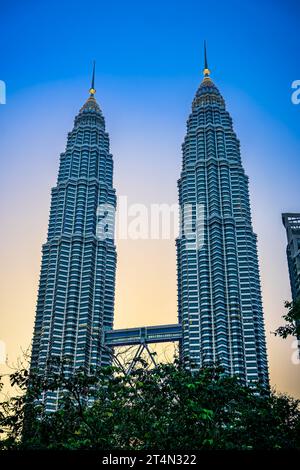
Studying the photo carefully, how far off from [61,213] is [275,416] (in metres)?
129

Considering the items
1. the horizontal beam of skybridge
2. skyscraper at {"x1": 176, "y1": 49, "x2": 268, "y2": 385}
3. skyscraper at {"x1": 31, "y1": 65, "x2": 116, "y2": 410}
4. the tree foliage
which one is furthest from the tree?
the horizontal beam of skybridge

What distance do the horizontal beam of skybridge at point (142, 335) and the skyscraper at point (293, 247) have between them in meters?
36.8

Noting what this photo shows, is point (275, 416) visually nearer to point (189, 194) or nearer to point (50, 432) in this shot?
point (50, 432)

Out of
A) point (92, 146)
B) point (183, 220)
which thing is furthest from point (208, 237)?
point (92, 146)

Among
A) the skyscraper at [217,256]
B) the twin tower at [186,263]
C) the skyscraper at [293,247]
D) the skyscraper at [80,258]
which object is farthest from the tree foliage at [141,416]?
the skyscraper at [293,247]

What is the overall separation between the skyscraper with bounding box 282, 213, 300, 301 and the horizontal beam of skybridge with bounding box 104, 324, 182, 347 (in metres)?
36.8

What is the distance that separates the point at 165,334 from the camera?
13538 centimetres

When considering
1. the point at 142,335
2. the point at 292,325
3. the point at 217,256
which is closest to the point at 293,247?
the point at 217,256

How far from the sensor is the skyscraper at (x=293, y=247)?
462 feet

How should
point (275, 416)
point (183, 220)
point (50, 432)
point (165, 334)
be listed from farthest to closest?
point (183, 220)
point (165, 334)
point (275, 416)
point (50, 432)

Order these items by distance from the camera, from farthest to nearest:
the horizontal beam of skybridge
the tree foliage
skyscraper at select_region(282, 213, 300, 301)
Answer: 1. skyscraper at select_region(282, 213, 300, 301)
2. the horizontal beam of skybridge
3. the tree foliage

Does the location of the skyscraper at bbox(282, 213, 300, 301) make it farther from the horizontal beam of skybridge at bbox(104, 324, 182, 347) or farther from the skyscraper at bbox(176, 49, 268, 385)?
the horizontal beam of skybridge at bbox(104, 324, 182, 347)

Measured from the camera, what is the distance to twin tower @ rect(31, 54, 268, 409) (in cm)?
12800

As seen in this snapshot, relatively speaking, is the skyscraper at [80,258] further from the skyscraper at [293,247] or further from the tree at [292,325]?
the tree at [292,325]
